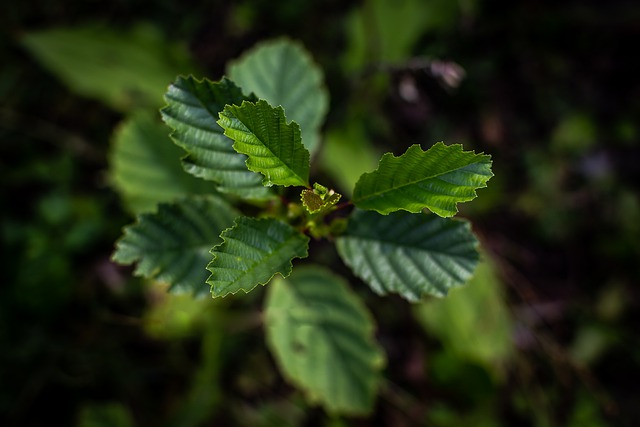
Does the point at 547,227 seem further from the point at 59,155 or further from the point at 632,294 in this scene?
the point at 59,155

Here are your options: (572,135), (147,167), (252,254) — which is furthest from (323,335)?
(572,135)

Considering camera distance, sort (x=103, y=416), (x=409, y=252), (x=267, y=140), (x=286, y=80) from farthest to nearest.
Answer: (x=103, y=416), (x=286, y=80), (x=409, y=252), (x=267, y=140)

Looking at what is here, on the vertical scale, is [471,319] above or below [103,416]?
above

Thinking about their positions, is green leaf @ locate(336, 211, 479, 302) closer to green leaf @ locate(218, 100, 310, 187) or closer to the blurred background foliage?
green leaf @ locate(218, 100, 310, 187)

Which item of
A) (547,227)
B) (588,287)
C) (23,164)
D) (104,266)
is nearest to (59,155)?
(23,164)

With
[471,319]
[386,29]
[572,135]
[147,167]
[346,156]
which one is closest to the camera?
[147,167]

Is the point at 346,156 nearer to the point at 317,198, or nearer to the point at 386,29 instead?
the point at 386,29
